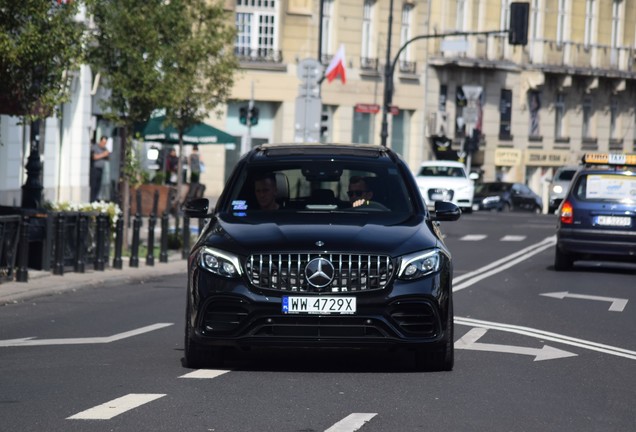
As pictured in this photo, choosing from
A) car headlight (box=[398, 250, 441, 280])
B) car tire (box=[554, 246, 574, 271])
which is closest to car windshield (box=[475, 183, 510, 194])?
car tire (box=[554, 246, 574, 271])

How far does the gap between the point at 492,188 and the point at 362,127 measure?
5.57 metres

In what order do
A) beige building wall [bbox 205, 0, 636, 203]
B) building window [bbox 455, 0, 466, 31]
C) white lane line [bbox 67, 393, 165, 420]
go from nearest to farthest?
white lane line [bbox 67, 393, 165, 420] → beige building wall [bbox 205, 0, 636, 203] → building window [bbox 455, 0, 466, 31]

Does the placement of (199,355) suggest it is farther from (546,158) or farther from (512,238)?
(546,158)

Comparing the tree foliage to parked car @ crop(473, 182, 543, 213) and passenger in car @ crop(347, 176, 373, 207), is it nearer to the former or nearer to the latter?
passenger in car @ crop(347, 176, 373, 207)

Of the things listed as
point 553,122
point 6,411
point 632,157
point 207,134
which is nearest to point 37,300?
point 6,411

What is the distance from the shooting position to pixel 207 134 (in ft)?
127

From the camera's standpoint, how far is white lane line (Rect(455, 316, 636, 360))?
13.7 metres

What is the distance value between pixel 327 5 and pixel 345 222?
177ft

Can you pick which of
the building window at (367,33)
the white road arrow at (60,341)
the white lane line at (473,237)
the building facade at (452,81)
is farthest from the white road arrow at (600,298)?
the building window at (367,33)

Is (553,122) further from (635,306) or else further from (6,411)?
(6,411)

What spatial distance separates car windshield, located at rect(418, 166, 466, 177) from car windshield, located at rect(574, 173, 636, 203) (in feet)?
90.2

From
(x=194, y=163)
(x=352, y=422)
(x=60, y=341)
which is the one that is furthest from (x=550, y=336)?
(x=194, y=163)

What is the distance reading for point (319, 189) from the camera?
1244 cm

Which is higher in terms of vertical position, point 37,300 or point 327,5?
point 327,5
